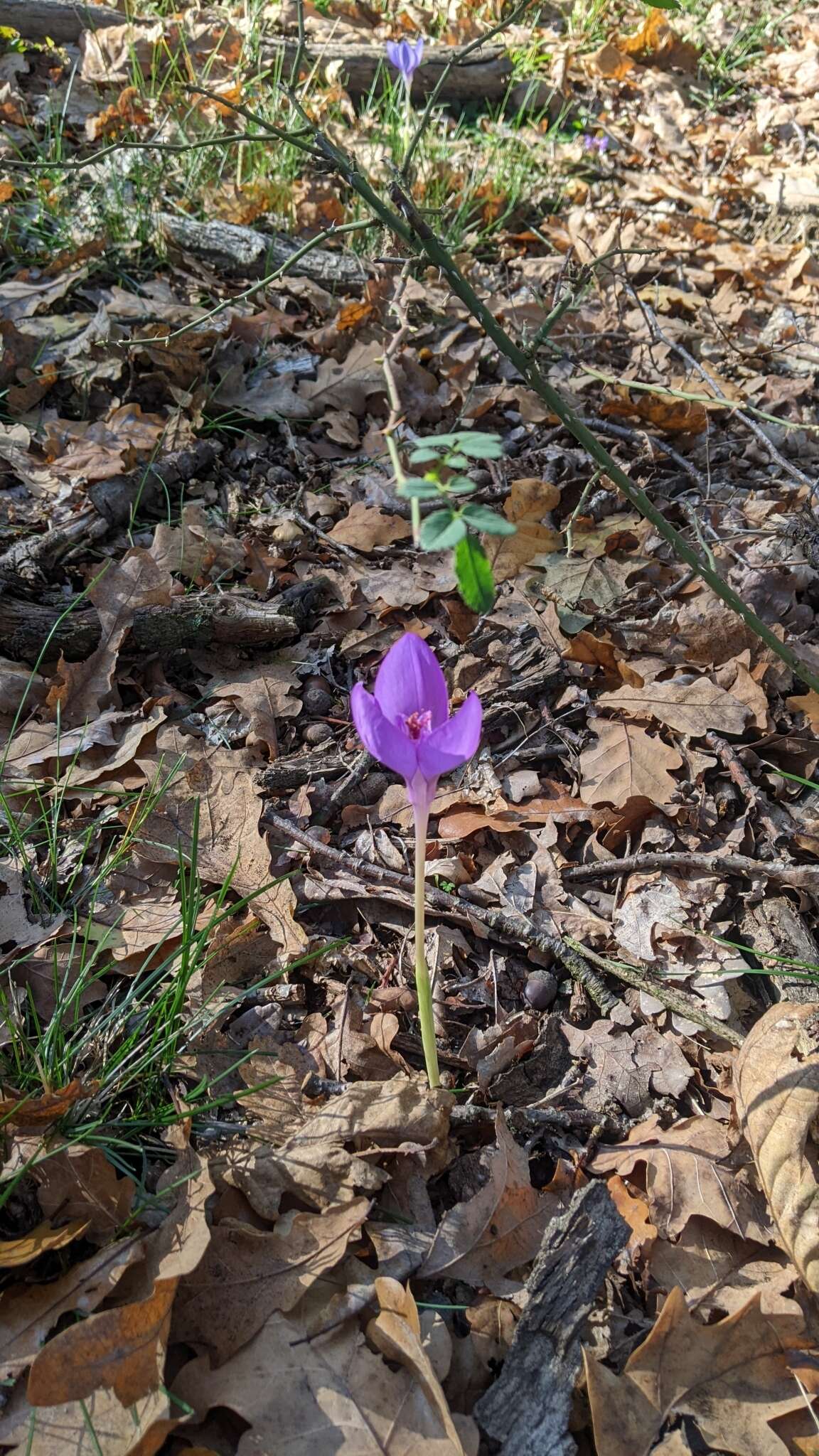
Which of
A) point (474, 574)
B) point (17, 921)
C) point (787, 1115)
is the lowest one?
point (17, 921)

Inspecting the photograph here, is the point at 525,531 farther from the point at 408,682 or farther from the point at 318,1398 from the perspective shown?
the point at 318,1398

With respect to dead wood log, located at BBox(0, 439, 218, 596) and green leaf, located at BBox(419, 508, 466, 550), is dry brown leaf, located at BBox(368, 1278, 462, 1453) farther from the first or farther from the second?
dead wood log, located at BBox(0, 439, 218, 596)

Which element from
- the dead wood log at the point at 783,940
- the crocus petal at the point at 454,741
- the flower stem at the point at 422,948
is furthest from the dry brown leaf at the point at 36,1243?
the dead wood log at the point at 783,940

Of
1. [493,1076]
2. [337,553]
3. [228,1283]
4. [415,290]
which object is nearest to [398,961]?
[493,1076]

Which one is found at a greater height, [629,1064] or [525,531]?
[525,531]

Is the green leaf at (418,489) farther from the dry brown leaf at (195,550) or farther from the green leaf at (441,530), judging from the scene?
the dry brown leaf at (195,550)

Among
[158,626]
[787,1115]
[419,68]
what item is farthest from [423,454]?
[419,68]

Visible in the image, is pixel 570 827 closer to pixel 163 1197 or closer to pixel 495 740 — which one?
pixel 495 740

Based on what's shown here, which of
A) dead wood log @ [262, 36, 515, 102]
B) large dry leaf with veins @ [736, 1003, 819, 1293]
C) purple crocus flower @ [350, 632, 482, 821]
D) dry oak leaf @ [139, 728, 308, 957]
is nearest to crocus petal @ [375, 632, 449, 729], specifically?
purple crocus flower @ [350, 632, 482, 821]
